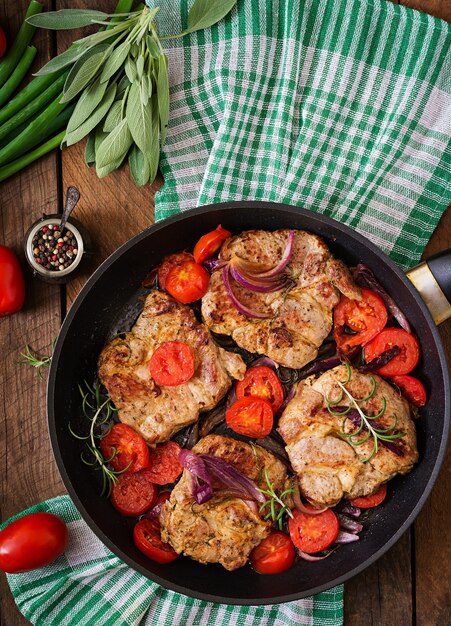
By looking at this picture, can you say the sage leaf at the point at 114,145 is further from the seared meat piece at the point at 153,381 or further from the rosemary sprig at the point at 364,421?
the rosemary sprig at the point at 364,421

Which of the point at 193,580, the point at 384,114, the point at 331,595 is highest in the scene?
the point at 384,114

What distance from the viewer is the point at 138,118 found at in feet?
12.8

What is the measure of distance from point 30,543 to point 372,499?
182cm

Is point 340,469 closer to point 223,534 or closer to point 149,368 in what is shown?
point 223,534

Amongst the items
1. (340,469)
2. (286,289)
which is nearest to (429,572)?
(340,469)

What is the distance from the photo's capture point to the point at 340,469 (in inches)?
144

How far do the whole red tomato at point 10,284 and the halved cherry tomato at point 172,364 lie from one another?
0.94 m

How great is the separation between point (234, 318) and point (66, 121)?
1558 mm

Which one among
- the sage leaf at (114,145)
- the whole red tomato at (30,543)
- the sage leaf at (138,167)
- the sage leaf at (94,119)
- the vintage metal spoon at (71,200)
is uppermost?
the sage leaf at (94,119)

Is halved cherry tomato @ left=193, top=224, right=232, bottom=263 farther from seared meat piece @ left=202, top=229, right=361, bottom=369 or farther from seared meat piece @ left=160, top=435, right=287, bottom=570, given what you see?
seared meat piece @ left=160, top=435, right=287, bottom=570

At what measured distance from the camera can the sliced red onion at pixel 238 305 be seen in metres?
3.79

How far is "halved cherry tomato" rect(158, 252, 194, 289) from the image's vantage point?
3979 mm

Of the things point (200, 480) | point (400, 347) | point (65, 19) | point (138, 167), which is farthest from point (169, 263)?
point (65, 19)

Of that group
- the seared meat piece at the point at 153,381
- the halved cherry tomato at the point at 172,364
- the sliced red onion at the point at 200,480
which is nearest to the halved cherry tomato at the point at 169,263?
the seared meat piece at the point at 153,381
